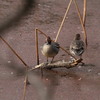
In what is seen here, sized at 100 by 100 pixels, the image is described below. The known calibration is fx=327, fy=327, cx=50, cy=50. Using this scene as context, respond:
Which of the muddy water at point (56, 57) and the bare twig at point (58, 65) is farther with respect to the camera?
the bare twig at point (58, 65)

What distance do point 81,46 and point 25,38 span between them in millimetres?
1905

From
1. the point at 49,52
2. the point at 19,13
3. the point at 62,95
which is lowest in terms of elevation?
the point at 62,95

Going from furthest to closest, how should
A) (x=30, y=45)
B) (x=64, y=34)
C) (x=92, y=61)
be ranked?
1. (x=64, y=34)
2. (x=30, y=45)
3. (x=92, y=61)

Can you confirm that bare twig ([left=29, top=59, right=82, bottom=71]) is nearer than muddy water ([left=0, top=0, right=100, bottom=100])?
No

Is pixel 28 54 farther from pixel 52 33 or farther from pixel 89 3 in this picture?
pixel 89 3

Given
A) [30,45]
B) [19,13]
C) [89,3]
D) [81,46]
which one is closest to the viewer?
[19,13]

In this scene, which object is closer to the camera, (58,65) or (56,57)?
(58,65)

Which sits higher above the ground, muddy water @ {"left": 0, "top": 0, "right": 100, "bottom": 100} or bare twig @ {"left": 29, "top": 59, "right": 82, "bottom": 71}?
bare twig @ {"left": 29, "top": 59, "right": 82, "bottom": 71}

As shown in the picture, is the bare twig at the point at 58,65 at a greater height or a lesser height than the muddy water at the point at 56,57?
greater

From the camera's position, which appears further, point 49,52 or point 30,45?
point 30,45


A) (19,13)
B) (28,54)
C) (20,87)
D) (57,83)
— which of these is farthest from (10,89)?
(19,13)

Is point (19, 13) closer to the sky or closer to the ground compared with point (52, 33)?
closer to the sky

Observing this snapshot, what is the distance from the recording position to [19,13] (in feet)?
2.53

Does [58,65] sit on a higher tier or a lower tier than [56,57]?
higher
